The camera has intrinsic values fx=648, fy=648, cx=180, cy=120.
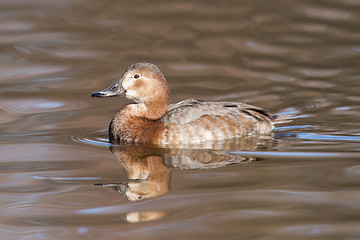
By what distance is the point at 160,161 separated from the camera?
6.45 meters

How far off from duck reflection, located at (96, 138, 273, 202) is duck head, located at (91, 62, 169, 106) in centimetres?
66

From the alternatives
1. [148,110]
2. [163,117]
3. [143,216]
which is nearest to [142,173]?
[143,216]

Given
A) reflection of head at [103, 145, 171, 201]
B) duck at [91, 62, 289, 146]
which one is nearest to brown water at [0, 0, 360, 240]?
reflection of head at [103, 145, 171, 201]

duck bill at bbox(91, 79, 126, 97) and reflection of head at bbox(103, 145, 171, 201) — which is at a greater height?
duck bill at bbox(91, 79, 126, 97)

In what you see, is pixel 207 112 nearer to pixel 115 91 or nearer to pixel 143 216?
pixel 115 91

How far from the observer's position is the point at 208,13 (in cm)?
1353

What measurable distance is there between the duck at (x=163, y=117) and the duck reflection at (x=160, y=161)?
0.16 m

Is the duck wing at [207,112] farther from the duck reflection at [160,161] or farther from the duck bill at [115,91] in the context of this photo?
the duck bill at [115,91]

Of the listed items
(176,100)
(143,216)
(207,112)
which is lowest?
(143,216)

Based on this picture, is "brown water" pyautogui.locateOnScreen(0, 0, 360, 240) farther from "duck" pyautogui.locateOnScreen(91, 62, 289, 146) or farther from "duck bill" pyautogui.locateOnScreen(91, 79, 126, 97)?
"duck bill" pyautogui.locateOnScreen(91, 79, 126, 97)

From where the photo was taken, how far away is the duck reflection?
544cm

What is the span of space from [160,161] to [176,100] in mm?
3087

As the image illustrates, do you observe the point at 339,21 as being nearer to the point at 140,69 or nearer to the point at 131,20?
the point at 131,20

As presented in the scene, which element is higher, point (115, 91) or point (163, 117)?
point (115, 91)
